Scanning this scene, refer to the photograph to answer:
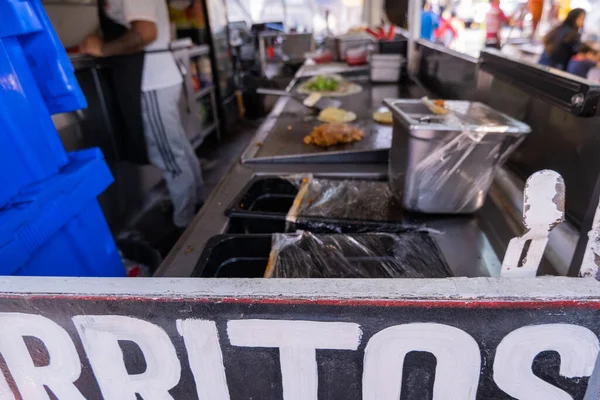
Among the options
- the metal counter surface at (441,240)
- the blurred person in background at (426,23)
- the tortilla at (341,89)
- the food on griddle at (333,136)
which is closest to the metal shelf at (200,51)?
the tortilla at (341,89)

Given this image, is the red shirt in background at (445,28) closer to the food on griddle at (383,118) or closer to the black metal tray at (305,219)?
the food on griddle at (383,118)

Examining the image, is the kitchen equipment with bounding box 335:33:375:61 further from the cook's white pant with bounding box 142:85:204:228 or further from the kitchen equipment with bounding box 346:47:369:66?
the cook's white pant with bounding box 142:85:204:228

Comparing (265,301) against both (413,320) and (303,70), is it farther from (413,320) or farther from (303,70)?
(303,70)

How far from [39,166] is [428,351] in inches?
38.3

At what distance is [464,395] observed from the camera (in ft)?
1.68

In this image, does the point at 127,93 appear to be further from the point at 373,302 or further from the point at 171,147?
the point at 373,302

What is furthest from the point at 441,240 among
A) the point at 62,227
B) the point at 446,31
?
the point at 446,31

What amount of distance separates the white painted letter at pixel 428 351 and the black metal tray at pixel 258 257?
445mm

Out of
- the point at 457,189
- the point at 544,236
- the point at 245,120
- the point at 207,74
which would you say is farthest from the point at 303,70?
the point at 544,236

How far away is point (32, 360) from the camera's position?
562 millimetres

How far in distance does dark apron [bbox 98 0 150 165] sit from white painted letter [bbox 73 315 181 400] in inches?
107

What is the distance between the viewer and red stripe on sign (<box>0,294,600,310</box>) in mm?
437

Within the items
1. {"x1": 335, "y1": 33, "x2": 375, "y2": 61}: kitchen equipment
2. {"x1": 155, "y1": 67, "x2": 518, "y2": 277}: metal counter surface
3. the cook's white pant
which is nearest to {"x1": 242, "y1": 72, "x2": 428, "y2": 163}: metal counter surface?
{"x1": 155, "y1": 67, "x2": 518, "y2": 277}: metal counter surface

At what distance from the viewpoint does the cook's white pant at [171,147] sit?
3.00 meters
